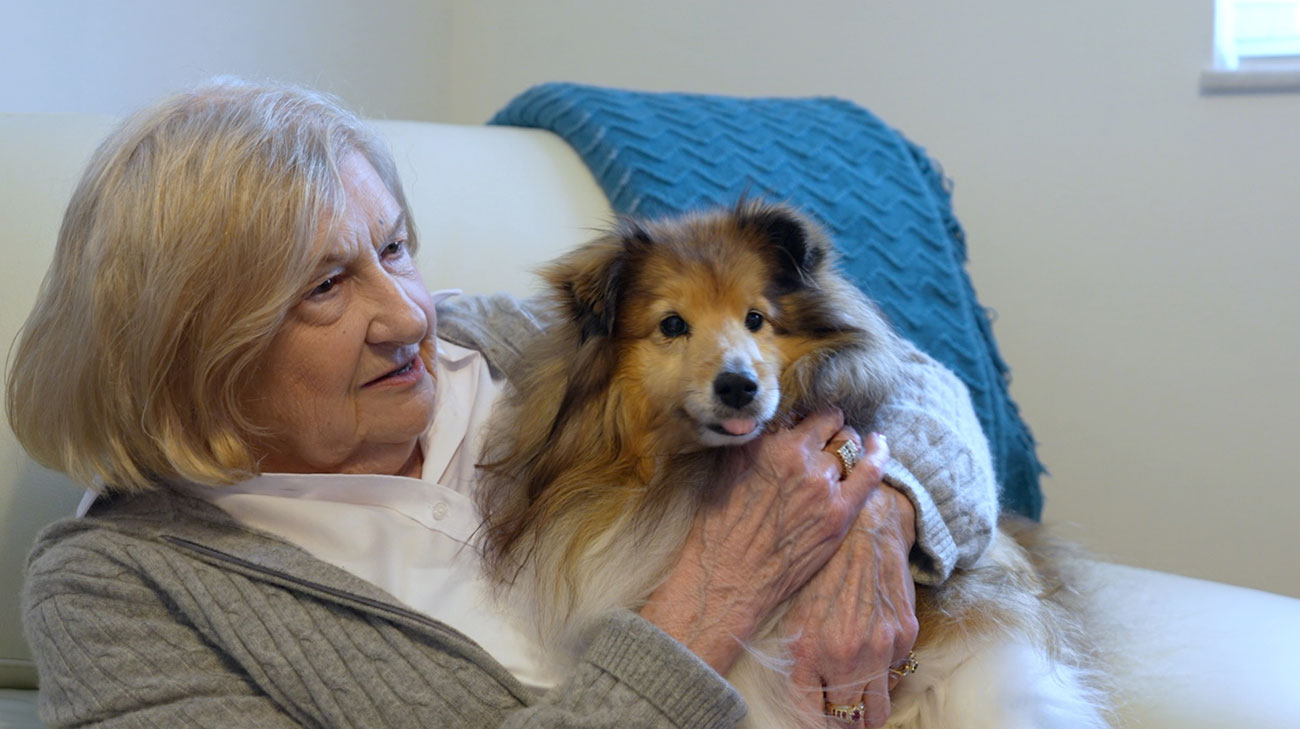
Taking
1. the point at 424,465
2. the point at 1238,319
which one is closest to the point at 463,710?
the point at 424,465

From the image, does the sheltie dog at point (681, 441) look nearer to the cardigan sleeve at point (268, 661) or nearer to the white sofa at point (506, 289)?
the cardigan sleeve at point (268, 661)

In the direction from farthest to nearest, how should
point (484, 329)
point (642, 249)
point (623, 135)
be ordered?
point (623, 135) → point (484, 329) → point (642, 249)

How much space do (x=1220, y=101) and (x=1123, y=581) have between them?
3.93 feet

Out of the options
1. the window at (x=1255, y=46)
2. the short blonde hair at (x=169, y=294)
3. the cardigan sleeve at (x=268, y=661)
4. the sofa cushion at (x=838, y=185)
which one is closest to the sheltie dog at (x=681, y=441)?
the cardigan sleeve at (x=268, y=661)

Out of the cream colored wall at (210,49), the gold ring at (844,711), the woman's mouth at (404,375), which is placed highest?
the cream colored wall at (210,49)

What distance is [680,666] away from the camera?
125 cm

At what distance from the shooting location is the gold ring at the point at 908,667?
1439mm

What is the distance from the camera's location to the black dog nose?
124cm

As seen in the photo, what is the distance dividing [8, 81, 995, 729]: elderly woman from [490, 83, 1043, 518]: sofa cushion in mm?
618

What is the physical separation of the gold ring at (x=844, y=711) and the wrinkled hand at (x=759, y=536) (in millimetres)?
147

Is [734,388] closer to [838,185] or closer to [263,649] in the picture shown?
[263,649]

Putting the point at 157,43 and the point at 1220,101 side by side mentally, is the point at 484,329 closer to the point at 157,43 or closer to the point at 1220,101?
the point at 157,43

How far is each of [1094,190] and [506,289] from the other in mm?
1494

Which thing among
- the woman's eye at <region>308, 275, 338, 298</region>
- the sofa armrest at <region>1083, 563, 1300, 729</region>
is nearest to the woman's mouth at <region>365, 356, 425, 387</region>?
the woman's eye at <region>308, 275, 338, 298</region>
